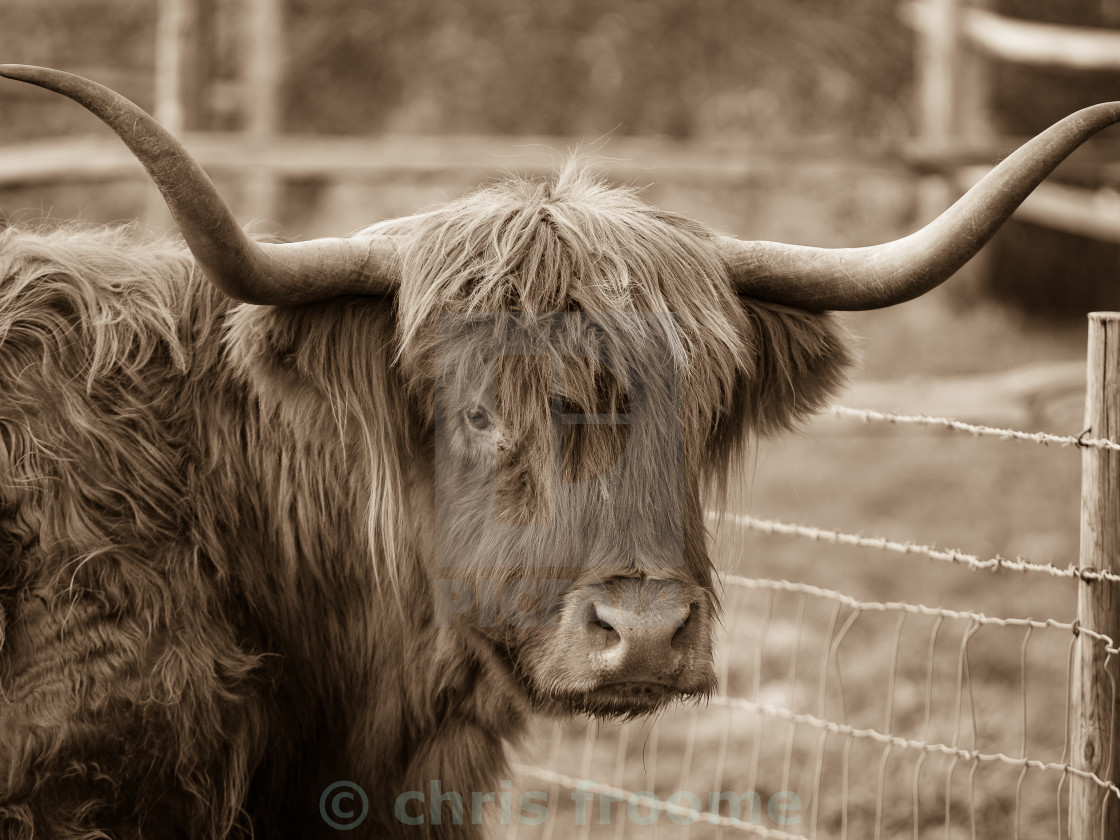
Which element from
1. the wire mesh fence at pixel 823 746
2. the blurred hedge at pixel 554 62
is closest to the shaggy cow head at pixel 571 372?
the wire mesh fence at pixel 823 746

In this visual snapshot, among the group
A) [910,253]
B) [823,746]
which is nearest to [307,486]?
[910,253]

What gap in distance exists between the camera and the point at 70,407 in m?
2.50

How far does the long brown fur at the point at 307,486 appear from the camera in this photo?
236 cm

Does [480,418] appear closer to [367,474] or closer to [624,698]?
[367,474]

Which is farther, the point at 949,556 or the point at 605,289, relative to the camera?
the point at 949,556

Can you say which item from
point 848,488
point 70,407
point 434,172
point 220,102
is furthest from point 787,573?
point 220,102

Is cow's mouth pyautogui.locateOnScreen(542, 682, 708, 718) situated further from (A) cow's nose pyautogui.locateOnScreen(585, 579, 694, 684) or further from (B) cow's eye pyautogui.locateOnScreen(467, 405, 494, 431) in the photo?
(B) cow's eye pyautogui.locateOnScreen(467, 405, 494, 431)

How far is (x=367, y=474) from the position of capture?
267 cm

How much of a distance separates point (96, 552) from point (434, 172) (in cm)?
519

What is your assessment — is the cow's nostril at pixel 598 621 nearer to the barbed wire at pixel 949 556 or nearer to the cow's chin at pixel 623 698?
the cow's chin at pixel 623 698

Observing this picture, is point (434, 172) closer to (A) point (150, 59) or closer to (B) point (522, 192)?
(B) point (522, 192)

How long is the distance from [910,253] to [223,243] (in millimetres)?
1465

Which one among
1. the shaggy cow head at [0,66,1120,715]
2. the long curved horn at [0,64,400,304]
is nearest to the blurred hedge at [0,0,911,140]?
the shaggy cow head at [0,66,1120,715]

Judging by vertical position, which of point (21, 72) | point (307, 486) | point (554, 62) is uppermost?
point (554, 62)
